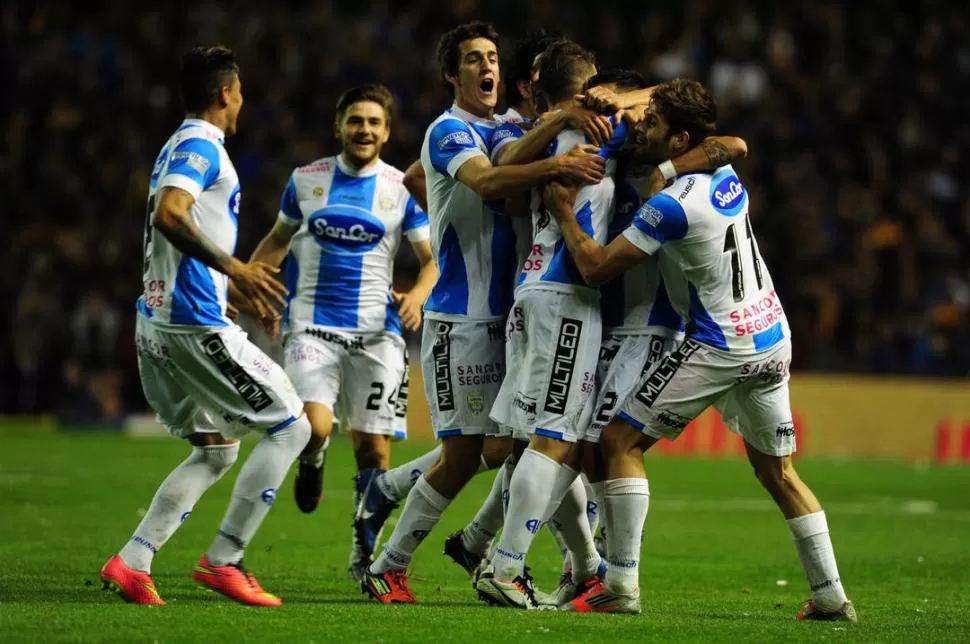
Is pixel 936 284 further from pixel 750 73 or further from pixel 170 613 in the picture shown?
pixel 170 613

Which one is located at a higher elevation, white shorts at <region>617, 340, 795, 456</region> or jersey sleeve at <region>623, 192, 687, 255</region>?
jersey sleeve at <region>623, 192, 687, 255</region>

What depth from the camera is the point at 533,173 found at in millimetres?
6816

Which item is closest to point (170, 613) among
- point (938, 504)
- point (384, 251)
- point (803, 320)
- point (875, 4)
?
point (384, 251)

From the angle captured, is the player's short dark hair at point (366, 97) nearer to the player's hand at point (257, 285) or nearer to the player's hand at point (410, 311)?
the player's hand at point (410, 311)

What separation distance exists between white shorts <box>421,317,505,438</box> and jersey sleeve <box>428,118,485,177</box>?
813 mm

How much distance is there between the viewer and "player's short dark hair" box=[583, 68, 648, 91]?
7016mm

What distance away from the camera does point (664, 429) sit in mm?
6902

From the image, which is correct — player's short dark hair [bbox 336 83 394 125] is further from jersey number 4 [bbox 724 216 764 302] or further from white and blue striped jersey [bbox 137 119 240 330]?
jersey number 4 [bbox 724 216 764 302]

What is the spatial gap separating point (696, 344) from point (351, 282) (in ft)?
10.3

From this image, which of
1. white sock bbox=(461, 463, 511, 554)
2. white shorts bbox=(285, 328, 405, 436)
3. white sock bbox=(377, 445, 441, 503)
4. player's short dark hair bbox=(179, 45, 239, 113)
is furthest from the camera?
white shorts bbox=(285, 328, 405, 436)

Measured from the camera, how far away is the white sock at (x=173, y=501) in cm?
710

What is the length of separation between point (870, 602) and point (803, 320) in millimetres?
13140

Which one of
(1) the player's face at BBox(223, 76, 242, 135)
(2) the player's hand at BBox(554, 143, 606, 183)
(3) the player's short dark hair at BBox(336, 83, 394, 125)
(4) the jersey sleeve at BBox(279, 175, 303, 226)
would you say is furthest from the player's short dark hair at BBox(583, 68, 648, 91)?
(4) the jersey sleeve at BBox(279, 175, 303, 226)

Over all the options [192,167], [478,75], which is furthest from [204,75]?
Answer: [478,75]
